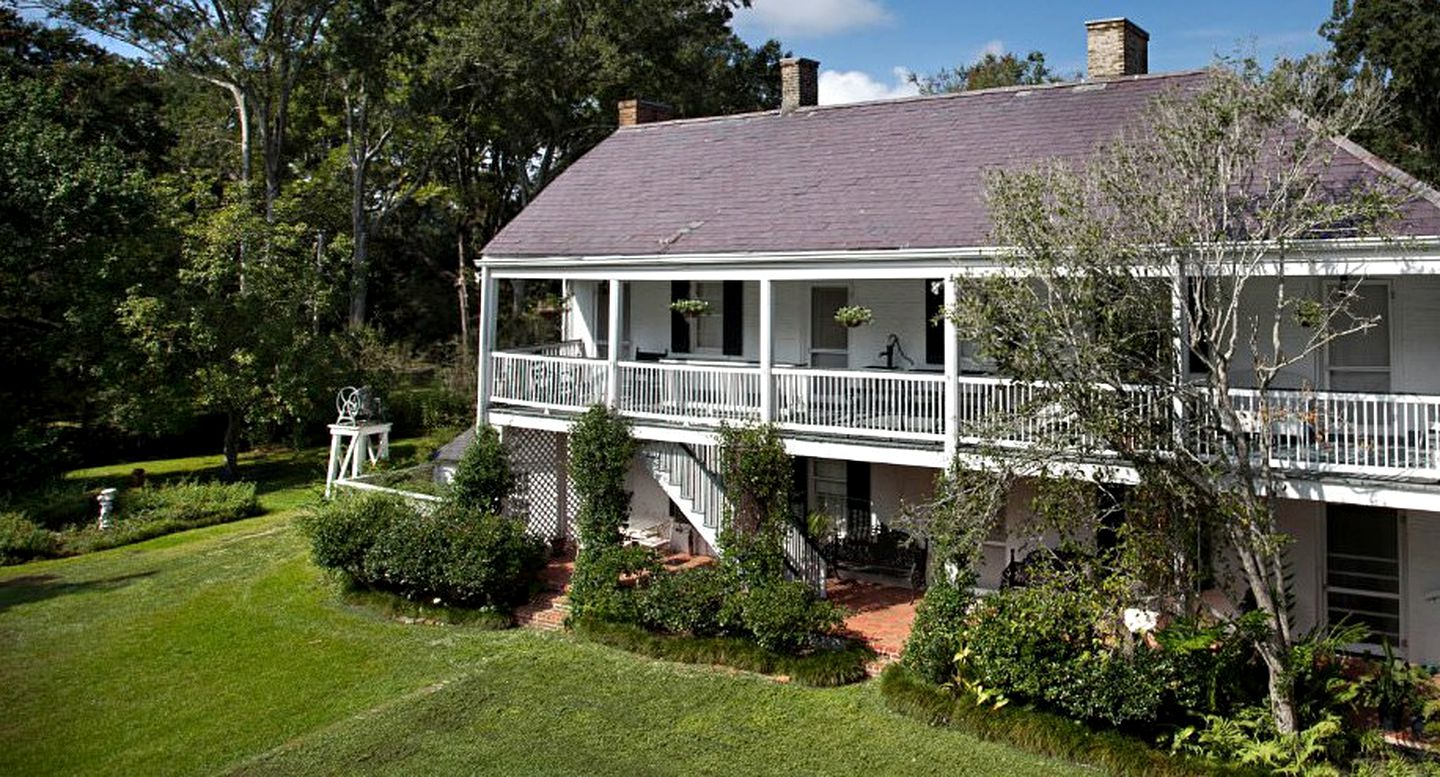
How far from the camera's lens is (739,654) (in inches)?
527

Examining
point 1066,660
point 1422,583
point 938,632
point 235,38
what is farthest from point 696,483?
point 235,38

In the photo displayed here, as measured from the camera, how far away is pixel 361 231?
3869cm

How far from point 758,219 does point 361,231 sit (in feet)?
87.0

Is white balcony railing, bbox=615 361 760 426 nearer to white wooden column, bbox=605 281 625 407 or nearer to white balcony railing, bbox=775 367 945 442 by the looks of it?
white wooden column, bbox=605 281 625 407

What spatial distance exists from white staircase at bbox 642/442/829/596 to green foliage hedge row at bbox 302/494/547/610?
2.40m

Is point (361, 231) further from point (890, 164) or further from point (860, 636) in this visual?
point (860, 636)

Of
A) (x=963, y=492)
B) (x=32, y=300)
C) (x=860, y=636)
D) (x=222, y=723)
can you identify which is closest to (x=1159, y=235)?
(x=963, y=492)

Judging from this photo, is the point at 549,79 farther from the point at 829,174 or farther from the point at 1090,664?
the point at 1090,664

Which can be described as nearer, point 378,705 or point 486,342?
point 378,705

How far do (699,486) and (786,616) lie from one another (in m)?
3.70

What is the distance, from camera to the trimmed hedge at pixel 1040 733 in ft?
33.3

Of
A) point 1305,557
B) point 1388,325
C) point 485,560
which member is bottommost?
point 485,560

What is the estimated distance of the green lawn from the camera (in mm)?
10969

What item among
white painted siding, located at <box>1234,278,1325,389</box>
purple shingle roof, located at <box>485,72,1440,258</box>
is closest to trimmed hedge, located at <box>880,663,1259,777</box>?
purple shingle roof, located at <box>485,72,1440,258</box>
